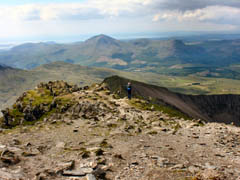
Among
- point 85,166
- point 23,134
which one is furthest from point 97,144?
point 23,134

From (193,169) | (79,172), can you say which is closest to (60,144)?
(79,172)

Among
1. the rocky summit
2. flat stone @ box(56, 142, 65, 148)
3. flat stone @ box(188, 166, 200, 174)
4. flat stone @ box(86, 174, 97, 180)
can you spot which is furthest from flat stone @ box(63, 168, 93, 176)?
flat stone @ box(188, 166, 200, 174)

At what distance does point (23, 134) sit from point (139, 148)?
878 inches

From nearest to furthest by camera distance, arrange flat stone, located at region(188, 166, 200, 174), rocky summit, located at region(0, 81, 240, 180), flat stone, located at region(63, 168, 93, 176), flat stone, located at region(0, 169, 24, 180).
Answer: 1. flat stone, located at region(0, 169, 24, 180)
2. flat stone, located at region(63, 168, 93, 176)
3. rocky summit, located at region(0, 81, 240, 180)
4. flat stone, located at region(188, 166, 200, 174)

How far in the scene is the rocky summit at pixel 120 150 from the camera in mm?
20875

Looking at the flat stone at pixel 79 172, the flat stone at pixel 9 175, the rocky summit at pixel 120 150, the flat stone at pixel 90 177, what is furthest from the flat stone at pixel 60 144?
the flat stone at pixel 90 177

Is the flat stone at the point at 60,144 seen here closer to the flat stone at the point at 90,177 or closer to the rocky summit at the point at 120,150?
the rocky summit at the point at 120,150

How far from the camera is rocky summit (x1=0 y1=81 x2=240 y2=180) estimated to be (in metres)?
20.9

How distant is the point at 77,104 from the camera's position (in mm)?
63938

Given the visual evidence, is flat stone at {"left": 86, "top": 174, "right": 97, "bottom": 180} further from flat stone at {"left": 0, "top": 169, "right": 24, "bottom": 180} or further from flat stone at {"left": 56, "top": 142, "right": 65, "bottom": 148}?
flat stone at {"left": 56, "top": 142, "right": 65, "bottom": 148}

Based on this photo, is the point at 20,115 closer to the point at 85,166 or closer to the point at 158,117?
the point at 158,117

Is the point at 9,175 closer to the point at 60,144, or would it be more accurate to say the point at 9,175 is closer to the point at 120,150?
the point at 60,144

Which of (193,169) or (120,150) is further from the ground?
(193,169)

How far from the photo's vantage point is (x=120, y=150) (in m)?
28.6
